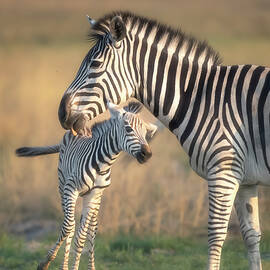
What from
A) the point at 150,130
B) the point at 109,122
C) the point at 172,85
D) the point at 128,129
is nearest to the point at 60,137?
the point at 109,122

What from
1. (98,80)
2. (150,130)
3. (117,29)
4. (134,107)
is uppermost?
(117,29)

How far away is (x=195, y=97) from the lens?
22.6 ft

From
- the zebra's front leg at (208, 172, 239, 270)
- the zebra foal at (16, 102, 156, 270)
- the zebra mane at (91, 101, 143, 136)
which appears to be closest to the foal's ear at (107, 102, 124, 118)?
the zebra foal at (16, 102, 156, 270)

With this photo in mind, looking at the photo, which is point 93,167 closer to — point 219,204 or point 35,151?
point 35,151

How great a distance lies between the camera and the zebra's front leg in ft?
21.4

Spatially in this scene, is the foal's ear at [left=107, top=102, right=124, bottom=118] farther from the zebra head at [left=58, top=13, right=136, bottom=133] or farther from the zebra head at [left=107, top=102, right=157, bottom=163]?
the zebra head at [left=58, top=13, right=136, bottom=133]

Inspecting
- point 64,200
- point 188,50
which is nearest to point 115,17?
point 188,50

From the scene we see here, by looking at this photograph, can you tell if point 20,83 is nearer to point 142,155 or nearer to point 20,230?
point 20,230

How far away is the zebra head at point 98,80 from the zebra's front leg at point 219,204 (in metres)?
1.19

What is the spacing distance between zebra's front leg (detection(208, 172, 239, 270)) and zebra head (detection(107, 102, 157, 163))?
2.79 feet

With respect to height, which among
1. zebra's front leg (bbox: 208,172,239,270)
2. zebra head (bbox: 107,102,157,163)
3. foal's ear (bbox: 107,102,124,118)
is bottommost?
zebra's front leg (bbox: 208,172,239,270)

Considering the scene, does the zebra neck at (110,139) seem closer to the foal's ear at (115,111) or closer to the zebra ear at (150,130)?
the foal's ear at (115,111)

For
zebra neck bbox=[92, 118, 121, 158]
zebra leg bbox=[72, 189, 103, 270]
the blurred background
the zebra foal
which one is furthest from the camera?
the blurred background

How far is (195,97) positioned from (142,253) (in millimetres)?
3308
